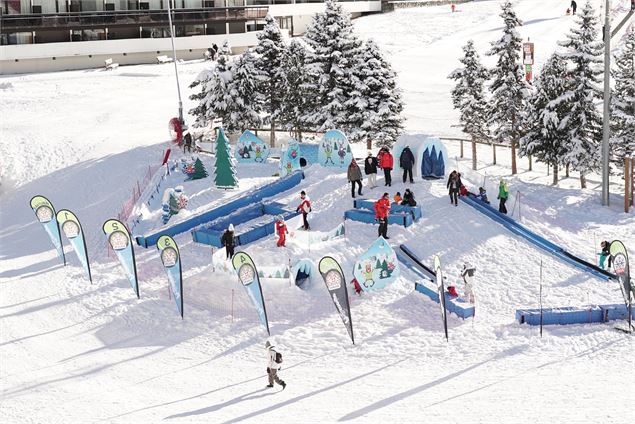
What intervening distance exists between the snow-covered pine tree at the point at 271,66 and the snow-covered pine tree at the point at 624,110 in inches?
600

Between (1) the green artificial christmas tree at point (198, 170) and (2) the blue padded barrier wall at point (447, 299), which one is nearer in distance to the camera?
(2) the blue padded barrier wall at point (447, 299)

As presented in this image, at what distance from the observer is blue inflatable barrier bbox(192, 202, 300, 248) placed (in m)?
26.2

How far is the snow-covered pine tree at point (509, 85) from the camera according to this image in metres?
37.6

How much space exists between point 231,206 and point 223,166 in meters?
2.49

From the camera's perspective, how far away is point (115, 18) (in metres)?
67.2

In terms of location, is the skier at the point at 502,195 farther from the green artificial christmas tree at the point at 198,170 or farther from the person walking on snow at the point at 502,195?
the green artificial christmas tree at the point at 198,170

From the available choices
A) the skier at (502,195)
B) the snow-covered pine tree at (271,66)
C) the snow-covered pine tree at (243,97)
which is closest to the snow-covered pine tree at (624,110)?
the skier at (502,195)

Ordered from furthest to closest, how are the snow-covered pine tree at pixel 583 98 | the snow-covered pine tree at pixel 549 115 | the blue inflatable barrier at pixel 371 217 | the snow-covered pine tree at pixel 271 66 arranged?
the snow-covered pine tree at pixel 271 66, the snow-covered pine tree at pixel 549 115, the snow-covered pine tree at pixel 583 98, the blue inflatable barrier at pixel 371 217

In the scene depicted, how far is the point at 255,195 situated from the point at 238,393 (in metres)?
13.4

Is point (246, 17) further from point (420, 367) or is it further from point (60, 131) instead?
point (420, 367)

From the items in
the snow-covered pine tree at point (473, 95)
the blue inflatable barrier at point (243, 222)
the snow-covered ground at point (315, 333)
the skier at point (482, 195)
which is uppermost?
the snow-covered pine tree at point (473, 95)

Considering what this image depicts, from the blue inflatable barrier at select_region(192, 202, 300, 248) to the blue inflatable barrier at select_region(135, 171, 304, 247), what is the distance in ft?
1.99

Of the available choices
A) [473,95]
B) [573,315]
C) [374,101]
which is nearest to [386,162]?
[374,101]

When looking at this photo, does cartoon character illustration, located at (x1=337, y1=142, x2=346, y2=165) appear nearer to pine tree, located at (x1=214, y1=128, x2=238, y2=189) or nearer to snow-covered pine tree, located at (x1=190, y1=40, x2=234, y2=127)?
pine tree, located at (x1=214, y1=128, x2=238, y2=189)
